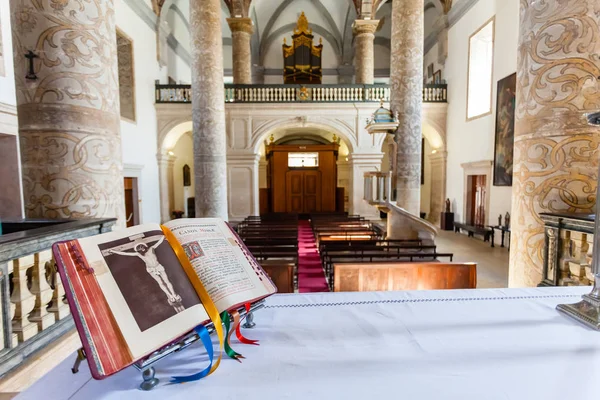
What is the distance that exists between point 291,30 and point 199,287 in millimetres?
20702

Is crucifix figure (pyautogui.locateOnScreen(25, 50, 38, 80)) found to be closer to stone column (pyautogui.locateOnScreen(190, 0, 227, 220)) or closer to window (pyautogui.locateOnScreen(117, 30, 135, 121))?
stone column (pyautogui.locateOnScreen(190, 0, 227, 220))

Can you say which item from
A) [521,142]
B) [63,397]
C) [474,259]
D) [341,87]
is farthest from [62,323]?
[341,87]

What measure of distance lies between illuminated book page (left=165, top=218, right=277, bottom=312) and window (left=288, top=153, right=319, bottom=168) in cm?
1425

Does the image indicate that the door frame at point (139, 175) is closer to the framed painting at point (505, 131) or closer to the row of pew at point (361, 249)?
the row of pew at point (361, 249)

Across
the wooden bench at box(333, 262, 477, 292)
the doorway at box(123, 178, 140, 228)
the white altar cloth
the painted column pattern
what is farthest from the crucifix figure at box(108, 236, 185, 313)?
the doorway at box(123, 178, 140, 228)

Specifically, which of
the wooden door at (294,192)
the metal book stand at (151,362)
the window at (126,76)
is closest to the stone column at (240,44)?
the window at (126,76)

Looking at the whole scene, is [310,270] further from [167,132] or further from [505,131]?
[167,132]

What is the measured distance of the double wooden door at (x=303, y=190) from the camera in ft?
50.7

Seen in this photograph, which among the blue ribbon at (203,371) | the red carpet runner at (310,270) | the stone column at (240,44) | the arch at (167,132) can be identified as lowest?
the red carpet runner at (310,270)

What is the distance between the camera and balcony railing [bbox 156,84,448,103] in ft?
39.2

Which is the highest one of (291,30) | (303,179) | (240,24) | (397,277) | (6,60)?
(291,30)

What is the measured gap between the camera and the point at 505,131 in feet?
29.6

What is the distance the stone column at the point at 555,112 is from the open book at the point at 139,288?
3.01 m

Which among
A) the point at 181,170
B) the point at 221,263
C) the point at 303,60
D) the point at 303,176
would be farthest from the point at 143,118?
the point at 221,263
